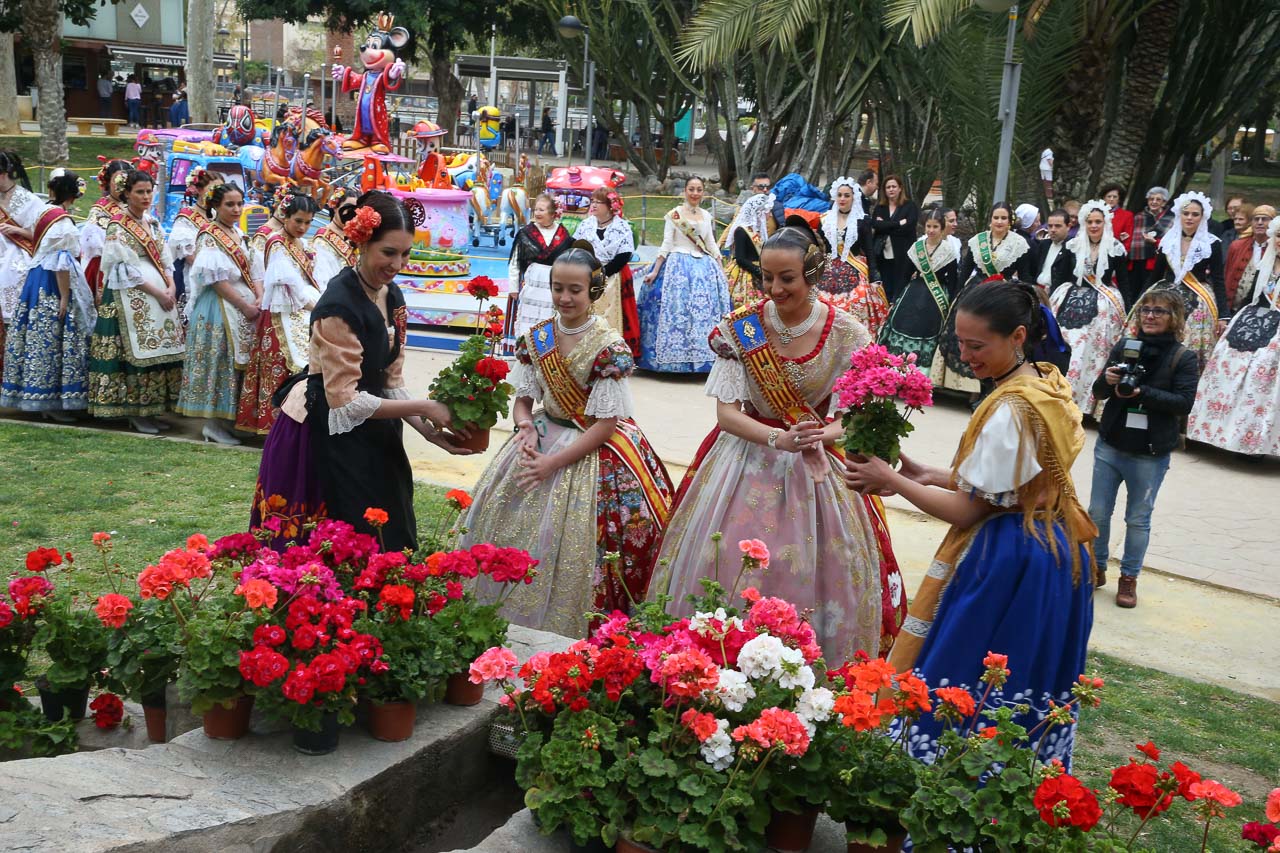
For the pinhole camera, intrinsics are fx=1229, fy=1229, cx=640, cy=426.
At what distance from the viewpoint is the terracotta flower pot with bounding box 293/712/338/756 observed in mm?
2879

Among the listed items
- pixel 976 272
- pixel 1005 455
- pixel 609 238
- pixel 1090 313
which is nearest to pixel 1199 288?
pixel 1090 313

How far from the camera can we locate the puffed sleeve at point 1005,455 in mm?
3201

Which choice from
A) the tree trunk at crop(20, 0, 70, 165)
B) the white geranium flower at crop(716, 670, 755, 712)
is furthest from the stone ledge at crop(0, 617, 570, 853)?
the tree trunk at crop(20, 0, 70, 165)

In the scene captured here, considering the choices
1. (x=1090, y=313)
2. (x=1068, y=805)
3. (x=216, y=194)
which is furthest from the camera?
(x=1090, y=313)

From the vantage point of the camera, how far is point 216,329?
8.12 metres

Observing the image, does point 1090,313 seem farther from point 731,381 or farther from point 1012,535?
point 1012,535

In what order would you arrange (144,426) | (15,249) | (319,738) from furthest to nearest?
(144,426) < (15,249) < (319,738)

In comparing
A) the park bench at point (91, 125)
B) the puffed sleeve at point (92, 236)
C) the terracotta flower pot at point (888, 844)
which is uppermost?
the park bench at point (91, 125)

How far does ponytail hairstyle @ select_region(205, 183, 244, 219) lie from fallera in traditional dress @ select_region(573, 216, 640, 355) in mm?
3198

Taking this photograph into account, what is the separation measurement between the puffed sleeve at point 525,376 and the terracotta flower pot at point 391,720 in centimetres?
184

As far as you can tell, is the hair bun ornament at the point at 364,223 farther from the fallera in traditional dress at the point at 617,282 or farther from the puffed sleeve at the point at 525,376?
the fallera in traditional dress at the point at 617,282

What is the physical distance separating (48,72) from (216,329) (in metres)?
21.1

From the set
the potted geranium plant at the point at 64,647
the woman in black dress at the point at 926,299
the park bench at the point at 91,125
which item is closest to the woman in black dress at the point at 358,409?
the potted geranium plant at the point at 64,647

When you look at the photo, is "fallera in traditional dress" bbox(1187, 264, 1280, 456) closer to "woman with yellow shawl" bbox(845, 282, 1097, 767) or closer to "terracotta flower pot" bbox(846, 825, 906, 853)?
"woman with yellow shawl" bbox(845, 282, 1097, 767)
